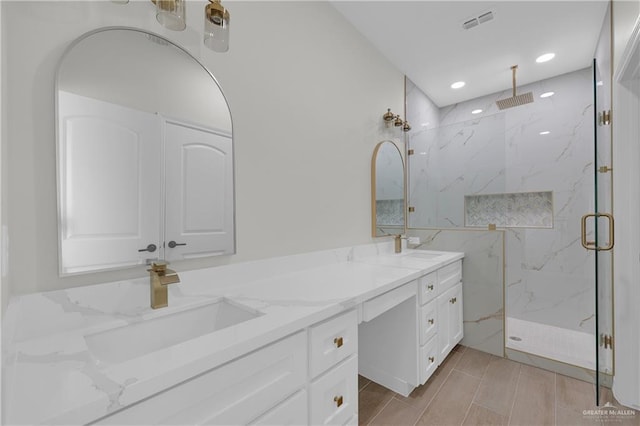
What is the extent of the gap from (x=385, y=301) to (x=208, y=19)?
1478mm

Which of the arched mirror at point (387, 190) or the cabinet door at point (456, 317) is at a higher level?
the arched mirror at point (387, 190)

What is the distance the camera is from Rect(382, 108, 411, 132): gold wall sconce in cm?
243

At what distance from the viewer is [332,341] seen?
3.47 ft

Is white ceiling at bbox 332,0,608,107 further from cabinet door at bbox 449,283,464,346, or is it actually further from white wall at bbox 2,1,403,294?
cabinet door at bbox 449,283,464,346

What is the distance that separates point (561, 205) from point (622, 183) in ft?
4.58

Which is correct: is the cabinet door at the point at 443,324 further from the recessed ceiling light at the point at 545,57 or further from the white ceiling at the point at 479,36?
the recessed ceiling light at the point at 545,57

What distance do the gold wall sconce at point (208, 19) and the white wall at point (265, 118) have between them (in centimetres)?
12

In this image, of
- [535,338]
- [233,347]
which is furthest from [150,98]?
[535,338]

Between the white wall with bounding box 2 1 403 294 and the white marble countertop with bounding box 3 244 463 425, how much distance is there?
0.23 ft

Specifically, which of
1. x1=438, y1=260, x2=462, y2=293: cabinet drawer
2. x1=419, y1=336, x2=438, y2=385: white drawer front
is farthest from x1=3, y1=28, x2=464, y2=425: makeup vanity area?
x1=438, y1=260, x2=462, y2=293: cabinet drawer

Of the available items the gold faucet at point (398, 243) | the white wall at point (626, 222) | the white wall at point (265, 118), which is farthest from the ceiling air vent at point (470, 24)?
the gold faucet at point (398, 243)

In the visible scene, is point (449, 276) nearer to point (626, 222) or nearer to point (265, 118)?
point (626, 222)

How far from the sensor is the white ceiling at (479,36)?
76.9 inches

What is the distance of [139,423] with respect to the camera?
59 centimetres
